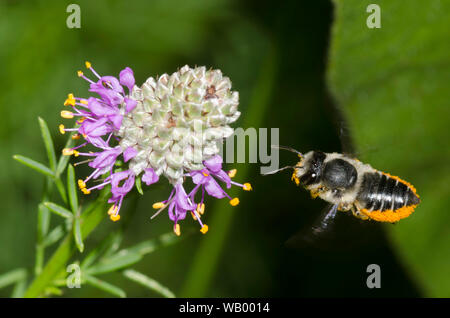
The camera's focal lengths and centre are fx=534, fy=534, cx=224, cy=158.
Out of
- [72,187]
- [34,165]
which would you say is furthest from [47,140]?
[72,187]

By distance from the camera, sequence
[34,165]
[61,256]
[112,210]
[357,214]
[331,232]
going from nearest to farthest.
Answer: [112,210] < [34,165] < [61,256] < [331,232] < [357,214]

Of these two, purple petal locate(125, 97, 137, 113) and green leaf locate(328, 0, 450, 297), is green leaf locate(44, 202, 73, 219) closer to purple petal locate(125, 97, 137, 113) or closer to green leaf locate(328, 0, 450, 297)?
purple petal locate(125, 97, 137, 113)

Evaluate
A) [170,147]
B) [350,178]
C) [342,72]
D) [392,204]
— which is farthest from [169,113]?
[342,72]

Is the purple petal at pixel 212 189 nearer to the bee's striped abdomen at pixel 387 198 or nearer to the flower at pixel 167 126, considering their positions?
the flower at pixel 167 126

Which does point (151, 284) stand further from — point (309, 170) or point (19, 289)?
point (309, 170)

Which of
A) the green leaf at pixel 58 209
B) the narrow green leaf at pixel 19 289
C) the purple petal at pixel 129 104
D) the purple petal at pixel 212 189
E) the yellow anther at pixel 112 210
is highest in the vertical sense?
the purple petal at pixel 129 104

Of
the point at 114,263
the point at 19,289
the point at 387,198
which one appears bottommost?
the point at 19,289

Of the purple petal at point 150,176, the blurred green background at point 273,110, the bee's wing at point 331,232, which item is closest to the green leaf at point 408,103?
the blurred green background at point 273,110
